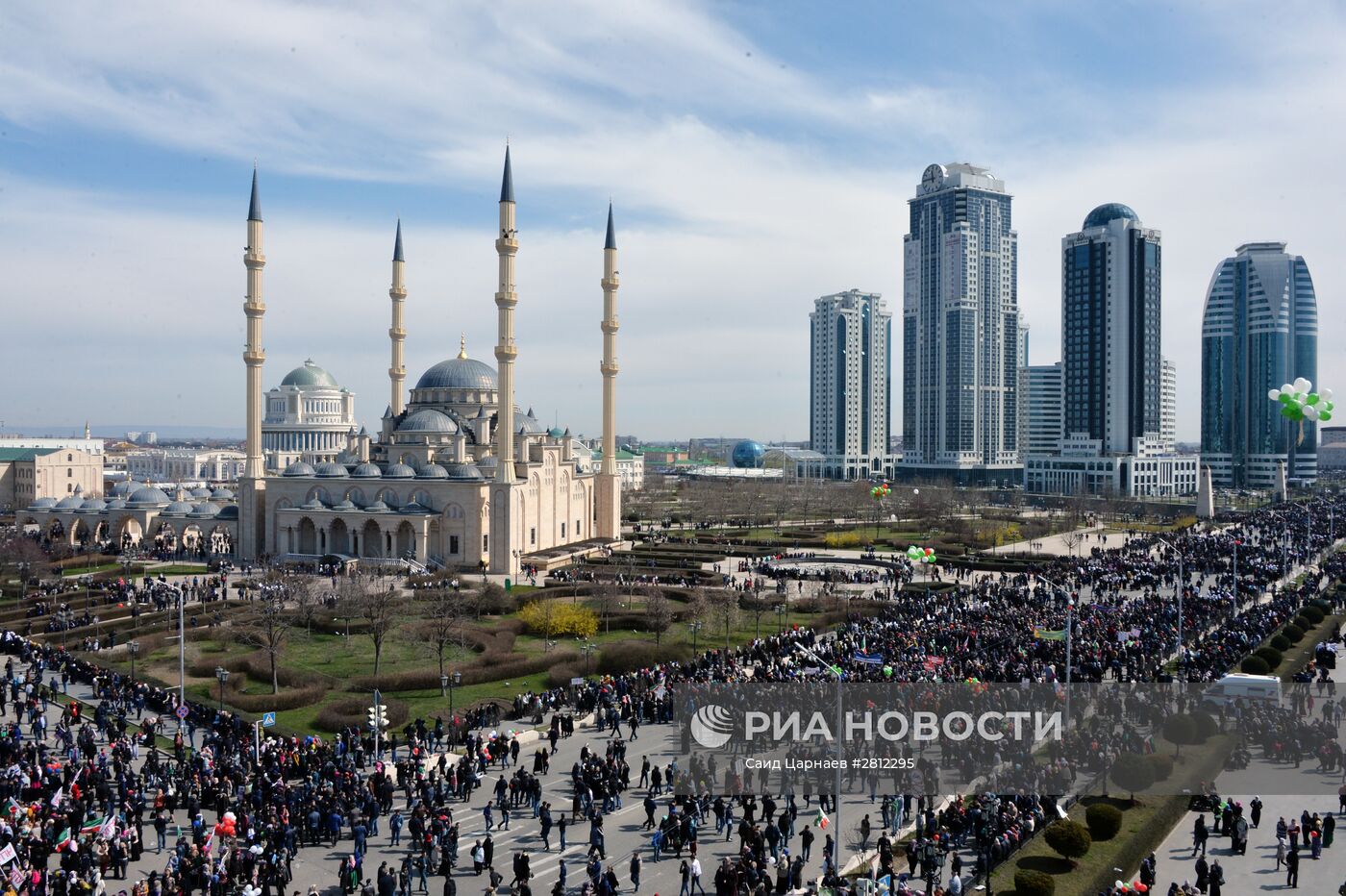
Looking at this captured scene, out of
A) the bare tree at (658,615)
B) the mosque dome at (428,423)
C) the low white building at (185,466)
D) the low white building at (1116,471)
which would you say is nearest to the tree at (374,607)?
the bare tree at (658,615)

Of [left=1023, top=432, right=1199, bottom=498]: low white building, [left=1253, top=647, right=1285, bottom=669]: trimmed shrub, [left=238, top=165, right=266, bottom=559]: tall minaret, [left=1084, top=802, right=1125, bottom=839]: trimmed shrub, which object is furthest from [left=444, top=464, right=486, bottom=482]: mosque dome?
[left=1023, top=432, right=1199, bottom=498]: low white building

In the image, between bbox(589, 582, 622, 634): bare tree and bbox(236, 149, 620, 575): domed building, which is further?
bbox(236, 149, 620, 575): domed building

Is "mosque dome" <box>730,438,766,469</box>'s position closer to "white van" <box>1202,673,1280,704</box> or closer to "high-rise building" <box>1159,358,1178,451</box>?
"high-rise building" <box>1159,358,1178,451</box>

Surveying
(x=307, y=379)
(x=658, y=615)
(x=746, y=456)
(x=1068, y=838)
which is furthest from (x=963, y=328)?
(x=1068, y=838)

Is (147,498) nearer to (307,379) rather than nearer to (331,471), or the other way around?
(331,471)

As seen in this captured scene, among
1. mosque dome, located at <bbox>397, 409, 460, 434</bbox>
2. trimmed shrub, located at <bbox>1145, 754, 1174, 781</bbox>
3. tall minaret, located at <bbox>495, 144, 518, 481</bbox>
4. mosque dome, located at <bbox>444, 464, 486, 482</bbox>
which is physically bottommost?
trimmed shrub, located at <bbox>1145, 754, 1174, 781</bbox>

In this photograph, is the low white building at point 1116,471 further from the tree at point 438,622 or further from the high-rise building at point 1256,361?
the tree at point 438,622
